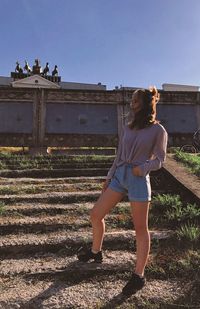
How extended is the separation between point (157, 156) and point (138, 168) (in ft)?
0.69

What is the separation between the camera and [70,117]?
18.1 meters

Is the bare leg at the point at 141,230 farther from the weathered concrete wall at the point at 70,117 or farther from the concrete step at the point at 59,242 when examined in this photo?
the weathered concrete wall at the point at 70,117

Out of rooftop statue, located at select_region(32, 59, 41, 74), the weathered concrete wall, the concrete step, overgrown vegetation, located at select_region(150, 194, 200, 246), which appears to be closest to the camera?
the concrete step

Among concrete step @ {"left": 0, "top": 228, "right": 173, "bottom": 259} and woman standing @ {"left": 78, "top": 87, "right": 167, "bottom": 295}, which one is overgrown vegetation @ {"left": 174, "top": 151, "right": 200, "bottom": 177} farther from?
woman standing @ {"left": 78, "top": 87, "right": 167, "bottom": 295}

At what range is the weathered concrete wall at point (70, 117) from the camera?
57.8ft

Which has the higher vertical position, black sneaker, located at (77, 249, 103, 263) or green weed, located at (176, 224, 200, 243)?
green weed, located at (176, 224, 200, 243)

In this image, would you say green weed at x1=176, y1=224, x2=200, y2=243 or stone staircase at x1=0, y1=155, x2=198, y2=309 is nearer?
stone staircase at x1=0, y1=155, x2=198, y2=309

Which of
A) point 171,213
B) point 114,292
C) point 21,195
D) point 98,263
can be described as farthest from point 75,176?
point 114,292

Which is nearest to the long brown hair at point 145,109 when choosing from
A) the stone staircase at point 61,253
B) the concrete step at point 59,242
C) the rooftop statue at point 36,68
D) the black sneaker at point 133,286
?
the black sneaker at point 133,286

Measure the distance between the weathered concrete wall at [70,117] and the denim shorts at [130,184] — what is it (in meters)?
14.1

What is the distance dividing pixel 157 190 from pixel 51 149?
11768 millimetres

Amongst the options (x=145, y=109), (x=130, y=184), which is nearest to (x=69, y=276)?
(x=130, y=184)

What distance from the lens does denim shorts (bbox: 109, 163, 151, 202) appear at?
348 cm

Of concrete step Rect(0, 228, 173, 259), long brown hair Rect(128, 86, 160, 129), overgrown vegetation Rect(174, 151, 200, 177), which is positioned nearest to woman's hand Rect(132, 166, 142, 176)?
long brown hair Rect(128, 86, 160, 129)
